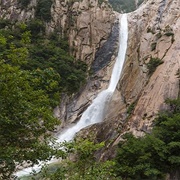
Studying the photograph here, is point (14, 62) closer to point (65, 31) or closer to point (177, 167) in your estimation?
point (177, 167)

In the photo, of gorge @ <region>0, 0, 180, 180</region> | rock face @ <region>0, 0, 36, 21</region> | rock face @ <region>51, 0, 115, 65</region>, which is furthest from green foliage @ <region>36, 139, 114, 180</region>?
rock face @ <region>0, 0, 36, 21</region>

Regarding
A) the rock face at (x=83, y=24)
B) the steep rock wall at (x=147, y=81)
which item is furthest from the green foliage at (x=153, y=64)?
the rock face at (x=83, y=24)

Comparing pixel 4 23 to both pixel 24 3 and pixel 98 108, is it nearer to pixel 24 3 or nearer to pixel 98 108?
pixel 24 3

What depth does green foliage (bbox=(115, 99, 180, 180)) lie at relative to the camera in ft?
44.2

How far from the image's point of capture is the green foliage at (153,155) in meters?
13.5

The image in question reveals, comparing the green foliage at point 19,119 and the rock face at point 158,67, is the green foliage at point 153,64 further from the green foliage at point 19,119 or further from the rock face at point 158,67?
the green foliage at point 19,119

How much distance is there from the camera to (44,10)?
36.8m

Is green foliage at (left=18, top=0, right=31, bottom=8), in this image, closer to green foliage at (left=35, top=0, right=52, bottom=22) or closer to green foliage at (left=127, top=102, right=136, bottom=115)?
green foliage at (left=35, top=0, right=52, bottom=22)

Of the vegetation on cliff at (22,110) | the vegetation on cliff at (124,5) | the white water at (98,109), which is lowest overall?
the white water at (98,109)

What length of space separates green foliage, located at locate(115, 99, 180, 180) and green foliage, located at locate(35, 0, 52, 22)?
25.6 m

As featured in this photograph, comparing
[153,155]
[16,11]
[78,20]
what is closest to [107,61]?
[78,20]

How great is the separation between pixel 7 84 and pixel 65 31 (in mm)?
30301

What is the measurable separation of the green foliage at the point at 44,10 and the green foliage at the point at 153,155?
1006 inches

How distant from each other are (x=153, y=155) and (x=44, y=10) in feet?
90.8
